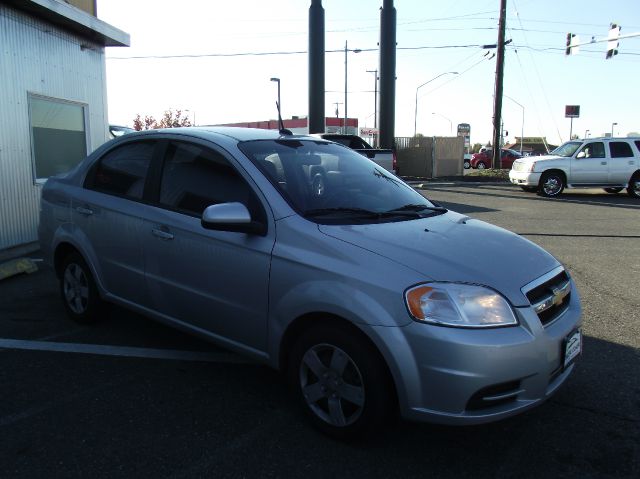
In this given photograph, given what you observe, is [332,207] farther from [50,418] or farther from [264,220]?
[50,418]

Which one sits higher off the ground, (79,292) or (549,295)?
(549,295)

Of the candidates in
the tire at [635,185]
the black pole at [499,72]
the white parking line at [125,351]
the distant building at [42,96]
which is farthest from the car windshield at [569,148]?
the white parking line at [125,351]

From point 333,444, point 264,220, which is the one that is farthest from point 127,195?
point 333,444

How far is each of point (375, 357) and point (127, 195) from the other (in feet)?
7.90

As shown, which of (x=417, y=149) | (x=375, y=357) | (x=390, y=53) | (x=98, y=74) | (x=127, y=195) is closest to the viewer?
(x=375, y=357)

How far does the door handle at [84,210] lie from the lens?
14.2ft

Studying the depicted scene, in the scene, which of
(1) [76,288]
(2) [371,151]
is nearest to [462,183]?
(2) [371,151]

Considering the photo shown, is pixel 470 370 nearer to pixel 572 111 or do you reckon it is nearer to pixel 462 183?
pixel 462 183

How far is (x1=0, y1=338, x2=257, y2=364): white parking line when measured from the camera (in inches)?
159

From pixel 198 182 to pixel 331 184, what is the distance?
890 mm

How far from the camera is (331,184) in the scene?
11.8ft

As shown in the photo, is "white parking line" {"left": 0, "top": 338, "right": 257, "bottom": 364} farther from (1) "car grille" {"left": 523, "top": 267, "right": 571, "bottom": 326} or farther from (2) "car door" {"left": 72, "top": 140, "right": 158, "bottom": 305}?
(1) "car grille" {"left": 523, "top": 267, "right": 571, "bottom": 326}

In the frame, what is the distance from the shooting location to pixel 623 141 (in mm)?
16953

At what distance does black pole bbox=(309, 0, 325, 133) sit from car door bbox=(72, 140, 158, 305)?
20049 millimetres
